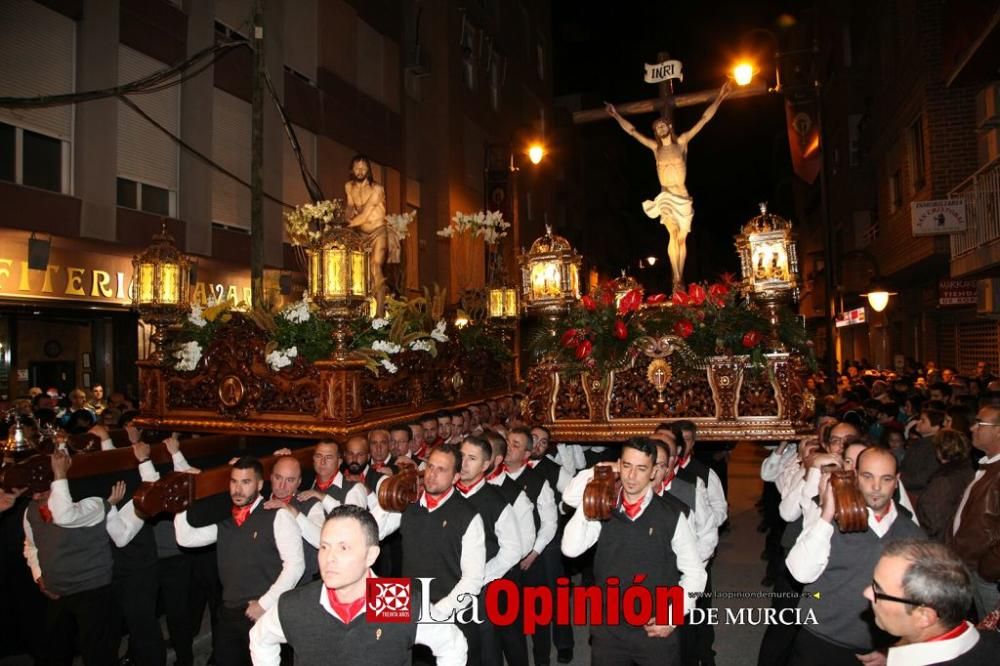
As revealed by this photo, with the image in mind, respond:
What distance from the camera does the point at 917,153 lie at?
48.5 ft

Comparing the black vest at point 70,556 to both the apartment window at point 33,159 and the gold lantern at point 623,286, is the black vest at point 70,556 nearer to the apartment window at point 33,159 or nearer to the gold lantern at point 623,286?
the gold lantern at point 623,286

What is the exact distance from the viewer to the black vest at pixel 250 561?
4164 millimetres

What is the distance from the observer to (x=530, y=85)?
29.7 metres

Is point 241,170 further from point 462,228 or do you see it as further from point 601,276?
point 601,276

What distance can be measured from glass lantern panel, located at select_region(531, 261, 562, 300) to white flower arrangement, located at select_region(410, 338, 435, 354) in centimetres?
175

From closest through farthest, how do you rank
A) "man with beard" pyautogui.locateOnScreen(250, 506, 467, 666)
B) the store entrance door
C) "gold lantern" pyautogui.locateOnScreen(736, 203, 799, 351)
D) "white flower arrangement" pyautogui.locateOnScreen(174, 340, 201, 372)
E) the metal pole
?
1. "man with beard" pyautogui.locateOnScreen(250, 506, 467, 666)
2. "gold lantern" pyautogui.locateOnScreen(736, 203, 799, 351)
3. "white flower arrangement" pyautogui.locateOnScreen(174, 340, 201, 372)
4. the metal pole
5. the store entrance door

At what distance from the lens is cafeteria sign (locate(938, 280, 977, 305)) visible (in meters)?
12.6

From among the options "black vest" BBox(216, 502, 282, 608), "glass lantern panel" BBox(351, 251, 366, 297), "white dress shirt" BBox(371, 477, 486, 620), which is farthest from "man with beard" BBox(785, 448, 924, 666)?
"glass lantern panel" BBox(351, 251, 366, 297)

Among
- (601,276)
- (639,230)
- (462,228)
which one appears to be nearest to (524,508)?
(462,228)

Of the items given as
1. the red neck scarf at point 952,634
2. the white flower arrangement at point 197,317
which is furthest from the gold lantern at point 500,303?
the red neck scarf at point 952,634

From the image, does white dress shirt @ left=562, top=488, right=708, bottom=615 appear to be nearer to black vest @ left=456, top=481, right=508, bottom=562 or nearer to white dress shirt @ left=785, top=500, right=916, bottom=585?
white dress shirt @ left=785, top=500, right=916, bottom=585

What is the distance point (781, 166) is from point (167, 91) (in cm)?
3934

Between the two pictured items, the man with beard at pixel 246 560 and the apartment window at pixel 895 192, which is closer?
the man with beard at pixel 246 560

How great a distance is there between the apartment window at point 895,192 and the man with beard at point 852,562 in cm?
1530
